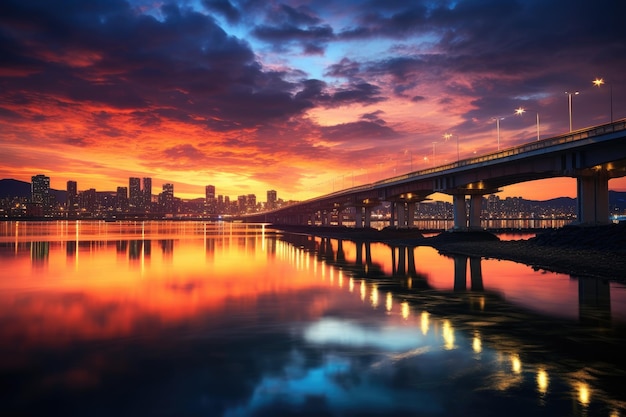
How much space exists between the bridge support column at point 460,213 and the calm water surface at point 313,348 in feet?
192

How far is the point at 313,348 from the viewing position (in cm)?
1695

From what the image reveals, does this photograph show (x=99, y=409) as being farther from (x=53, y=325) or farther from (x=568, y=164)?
(x=568, y=164)

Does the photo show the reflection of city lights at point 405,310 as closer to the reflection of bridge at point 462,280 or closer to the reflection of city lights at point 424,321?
the reflection of city lights at point 424,321

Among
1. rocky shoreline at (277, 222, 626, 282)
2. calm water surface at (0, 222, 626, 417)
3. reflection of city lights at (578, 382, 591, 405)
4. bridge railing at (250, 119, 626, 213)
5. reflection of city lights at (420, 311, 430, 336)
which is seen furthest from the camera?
bridge railing at (250, 119, 626, 213)

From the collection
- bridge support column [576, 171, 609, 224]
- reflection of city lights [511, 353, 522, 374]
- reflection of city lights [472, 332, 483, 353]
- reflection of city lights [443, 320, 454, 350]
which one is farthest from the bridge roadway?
reflection of city lights [511, 353, 522, 374]

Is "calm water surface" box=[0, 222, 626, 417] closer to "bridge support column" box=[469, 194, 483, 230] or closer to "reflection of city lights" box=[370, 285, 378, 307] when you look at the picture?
"reflection of city lights" box=[370, 285, 378, 307]

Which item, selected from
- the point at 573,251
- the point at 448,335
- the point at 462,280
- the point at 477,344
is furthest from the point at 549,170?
the point at 477,344

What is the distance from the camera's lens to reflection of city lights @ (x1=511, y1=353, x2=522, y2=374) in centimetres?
1398

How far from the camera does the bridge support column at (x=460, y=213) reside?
3642 inches

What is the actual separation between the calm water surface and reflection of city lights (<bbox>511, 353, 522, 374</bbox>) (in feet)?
0.36

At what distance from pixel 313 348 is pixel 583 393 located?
823 cm

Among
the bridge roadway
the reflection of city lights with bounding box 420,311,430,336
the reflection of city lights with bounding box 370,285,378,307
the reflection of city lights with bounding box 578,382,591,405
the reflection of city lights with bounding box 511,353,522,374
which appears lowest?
the reflection of city lights with bounding box 370,285,378,307

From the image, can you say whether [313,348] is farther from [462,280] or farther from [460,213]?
[460,213]

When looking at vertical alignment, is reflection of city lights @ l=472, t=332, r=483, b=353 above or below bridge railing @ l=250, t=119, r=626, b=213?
below
